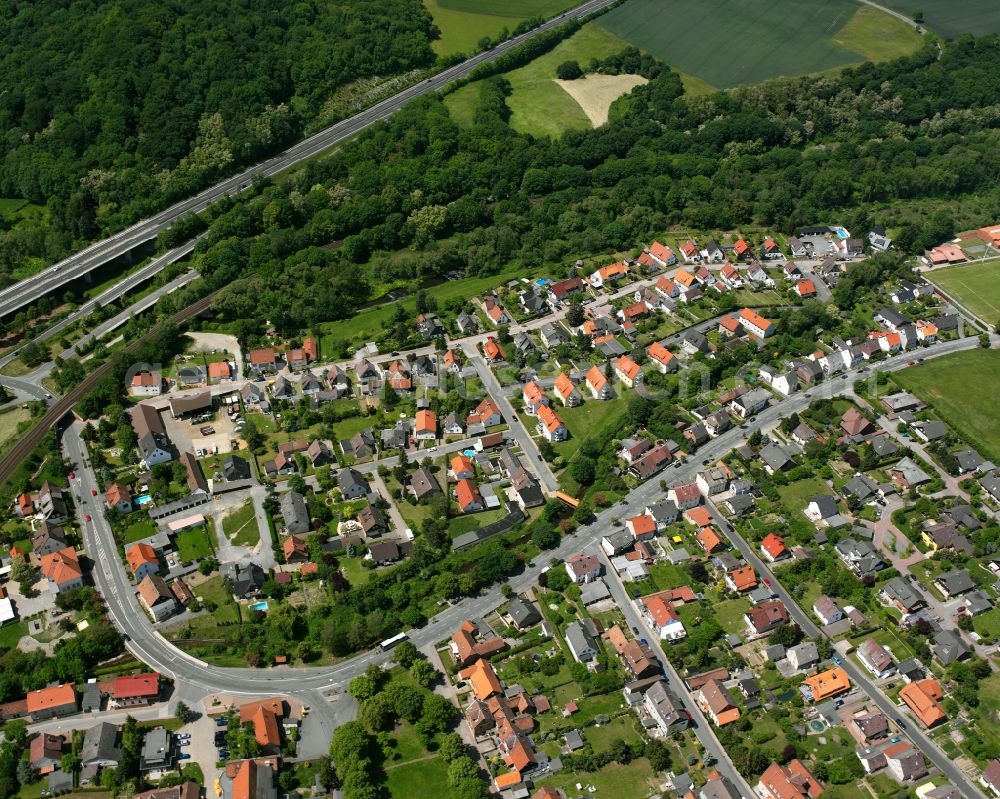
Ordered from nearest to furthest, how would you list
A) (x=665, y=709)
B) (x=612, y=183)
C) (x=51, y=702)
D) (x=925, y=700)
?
(x=665, y=709), (x=51, y=702), (x=925, y=700), (x=612, y=183)

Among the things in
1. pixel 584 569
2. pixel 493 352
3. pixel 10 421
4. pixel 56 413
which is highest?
pixel 493 352

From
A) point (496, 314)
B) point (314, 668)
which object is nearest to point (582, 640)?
point (314, 668)

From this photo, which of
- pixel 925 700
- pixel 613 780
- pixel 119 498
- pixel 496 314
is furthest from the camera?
pixel 496 314

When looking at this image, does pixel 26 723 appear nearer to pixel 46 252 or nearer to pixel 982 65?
pixel 46 252

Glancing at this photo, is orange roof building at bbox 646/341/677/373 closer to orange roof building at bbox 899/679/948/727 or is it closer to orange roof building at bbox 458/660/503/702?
orange roof building at bbox 899/679/948/727

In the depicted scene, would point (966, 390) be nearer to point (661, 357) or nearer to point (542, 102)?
point (661, 357)

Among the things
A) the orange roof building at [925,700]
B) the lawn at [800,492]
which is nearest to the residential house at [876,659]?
the orange roof building at [925,700]

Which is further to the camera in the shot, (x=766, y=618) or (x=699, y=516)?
(x=699, y=516)
